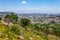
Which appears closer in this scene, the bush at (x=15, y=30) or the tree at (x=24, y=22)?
the bush at (x=15, y=30)

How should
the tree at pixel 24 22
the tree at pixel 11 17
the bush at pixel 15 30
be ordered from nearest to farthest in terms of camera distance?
the bush at pixel 15 30 < the tree at pixel 11 17 < the tree at pixel 24 22

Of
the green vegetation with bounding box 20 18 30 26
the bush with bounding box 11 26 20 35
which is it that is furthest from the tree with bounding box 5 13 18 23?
the bush with bounding box 11 26 20 35

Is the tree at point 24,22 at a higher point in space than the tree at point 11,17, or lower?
lower

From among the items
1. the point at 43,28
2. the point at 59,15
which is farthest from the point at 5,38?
the point at 59,15

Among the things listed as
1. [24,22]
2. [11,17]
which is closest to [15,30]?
[11,17]

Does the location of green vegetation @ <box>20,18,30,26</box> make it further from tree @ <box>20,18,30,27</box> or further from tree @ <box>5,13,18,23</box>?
tree @ <box>5,13,18,23</box>

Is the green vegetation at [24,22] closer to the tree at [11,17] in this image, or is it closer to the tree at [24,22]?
the tree at [24,22]

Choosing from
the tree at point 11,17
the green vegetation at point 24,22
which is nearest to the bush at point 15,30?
the tree at point 11,17

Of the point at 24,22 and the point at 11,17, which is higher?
the point at 11,17

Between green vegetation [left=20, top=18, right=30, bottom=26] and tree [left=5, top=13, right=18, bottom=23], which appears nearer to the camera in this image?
tree [left=5, top=13, right=18, bottom=23]

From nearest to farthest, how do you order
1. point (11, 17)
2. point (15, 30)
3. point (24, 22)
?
point (15, 30)
point (11, 17)
point (24, 22)

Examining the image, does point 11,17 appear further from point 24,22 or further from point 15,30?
point 15,30
